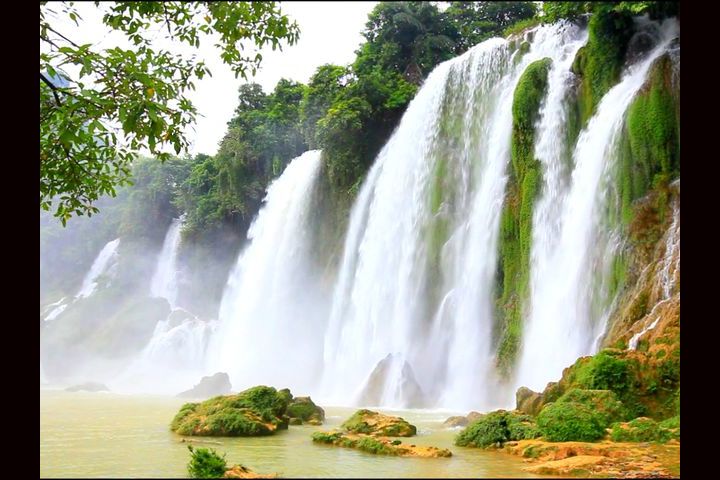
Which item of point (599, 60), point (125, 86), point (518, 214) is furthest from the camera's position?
point (599, 60)

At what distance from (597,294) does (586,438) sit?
188cm

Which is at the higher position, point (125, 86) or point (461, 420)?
point (125, 86)

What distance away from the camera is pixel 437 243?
586 centimetres

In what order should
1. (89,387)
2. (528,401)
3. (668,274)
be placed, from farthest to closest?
(668,274), (89,387), (528,401)

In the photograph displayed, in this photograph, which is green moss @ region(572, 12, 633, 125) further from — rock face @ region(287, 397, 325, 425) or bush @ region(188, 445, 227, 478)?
bush @ region(188, 445, 227, 478)

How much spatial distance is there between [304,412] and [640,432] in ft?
6.36

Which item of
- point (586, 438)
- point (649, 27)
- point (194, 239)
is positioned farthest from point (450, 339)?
point (649, 27)

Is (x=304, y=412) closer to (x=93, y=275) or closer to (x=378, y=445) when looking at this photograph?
(x=378, y=445)

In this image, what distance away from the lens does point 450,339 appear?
17.0ft

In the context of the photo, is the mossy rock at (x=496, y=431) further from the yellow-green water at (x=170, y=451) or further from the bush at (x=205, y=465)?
the bush at (x=205, y=465)

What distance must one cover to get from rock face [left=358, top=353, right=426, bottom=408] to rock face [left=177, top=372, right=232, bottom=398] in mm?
855

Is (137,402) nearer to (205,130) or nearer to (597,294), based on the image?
(205,130)

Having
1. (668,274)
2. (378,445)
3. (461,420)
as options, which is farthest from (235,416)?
(668,274)

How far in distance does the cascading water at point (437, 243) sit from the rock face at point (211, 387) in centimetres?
65
